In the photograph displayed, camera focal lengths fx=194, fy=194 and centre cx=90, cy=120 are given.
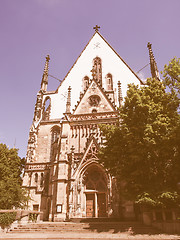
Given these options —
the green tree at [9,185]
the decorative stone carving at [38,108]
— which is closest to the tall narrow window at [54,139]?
the decorative stone carving at [38,108]

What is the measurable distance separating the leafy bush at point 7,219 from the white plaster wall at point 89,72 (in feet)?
52.4

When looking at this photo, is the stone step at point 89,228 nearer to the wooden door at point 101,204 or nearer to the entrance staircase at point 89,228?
the entrance staircase at point 89,228

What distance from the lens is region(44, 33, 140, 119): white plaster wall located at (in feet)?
98.0

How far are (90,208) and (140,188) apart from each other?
30.6 feet

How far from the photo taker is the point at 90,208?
20.3 meters

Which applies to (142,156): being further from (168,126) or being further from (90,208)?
(90,208)

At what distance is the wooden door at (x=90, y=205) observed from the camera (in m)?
20.0

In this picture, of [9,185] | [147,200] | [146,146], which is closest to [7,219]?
[9,185]

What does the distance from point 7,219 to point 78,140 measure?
485 inches

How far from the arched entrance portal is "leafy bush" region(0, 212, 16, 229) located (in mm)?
8061

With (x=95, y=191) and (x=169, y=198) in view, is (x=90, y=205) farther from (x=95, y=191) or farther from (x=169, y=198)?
(x=169, y=198)

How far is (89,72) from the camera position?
32438 mm

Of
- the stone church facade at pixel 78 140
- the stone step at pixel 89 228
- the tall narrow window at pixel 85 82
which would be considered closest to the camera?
the stone step at pixel 89 228

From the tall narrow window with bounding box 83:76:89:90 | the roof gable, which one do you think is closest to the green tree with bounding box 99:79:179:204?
the roof gable
